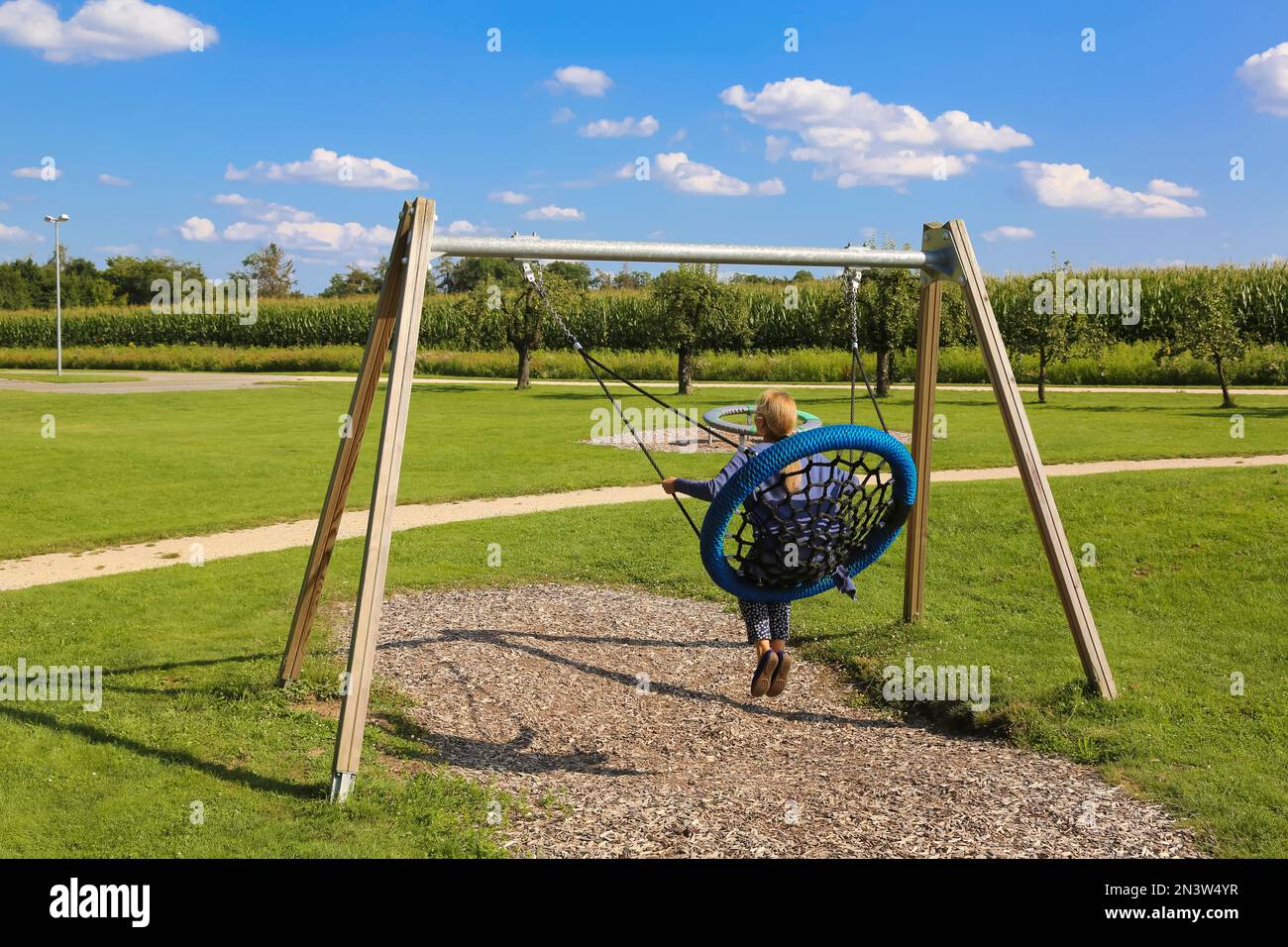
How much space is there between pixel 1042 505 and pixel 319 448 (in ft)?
55.4

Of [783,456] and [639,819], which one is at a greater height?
[783,456]

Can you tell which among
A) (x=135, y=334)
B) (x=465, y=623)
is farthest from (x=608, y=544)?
(x=135, y=334)

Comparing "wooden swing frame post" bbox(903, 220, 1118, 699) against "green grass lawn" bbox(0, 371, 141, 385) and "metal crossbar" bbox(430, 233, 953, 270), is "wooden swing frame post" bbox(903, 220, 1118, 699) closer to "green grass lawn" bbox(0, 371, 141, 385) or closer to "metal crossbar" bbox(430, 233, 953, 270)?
"metal crossbar" bbox(430, 233, 953, 270)

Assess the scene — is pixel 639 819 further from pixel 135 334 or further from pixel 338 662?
pixel 135 334

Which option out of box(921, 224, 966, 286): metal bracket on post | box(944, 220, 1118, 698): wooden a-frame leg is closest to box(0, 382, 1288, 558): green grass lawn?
box(921, 224, 966, 286): metal bracket on post

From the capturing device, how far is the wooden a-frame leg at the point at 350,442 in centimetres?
616

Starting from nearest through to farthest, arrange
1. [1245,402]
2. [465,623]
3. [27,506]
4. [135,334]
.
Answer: [465,623]
[27,506]
[1245,402]
[135,334]

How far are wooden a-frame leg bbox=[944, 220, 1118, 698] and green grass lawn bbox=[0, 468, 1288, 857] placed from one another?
0.85 ft

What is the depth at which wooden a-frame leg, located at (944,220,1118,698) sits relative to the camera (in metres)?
6.72

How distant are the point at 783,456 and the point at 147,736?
160 inches

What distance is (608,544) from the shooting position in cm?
1220

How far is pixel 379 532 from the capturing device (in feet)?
18.0

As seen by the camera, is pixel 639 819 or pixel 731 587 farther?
pixel 731 587

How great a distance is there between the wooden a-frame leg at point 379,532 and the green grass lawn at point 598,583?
1.06 feet
